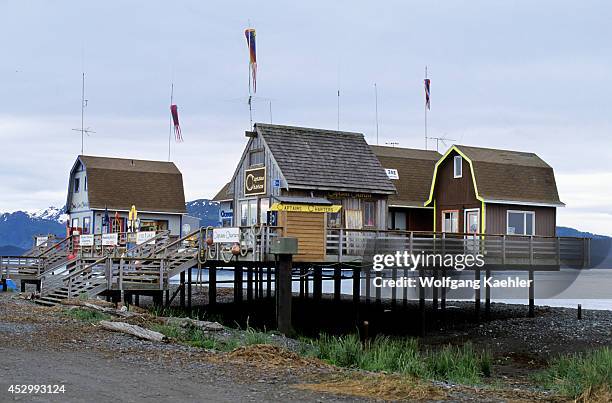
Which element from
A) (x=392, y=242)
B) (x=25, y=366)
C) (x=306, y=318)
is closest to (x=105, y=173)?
(x=306, y=318)

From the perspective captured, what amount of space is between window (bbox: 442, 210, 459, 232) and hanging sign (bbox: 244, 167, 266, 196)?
30.0 feet

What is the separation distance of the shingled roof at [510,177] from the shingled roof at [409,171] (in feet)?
12.0

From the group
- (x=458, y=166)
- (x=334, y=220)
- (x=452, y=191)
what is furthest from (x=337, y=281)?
(x=334, y=220)

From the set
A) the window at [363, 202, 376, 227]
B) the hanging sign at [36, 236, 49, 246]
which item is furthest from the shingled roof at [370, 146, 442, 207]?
the hanging sign at [36, 236, 49, 246]

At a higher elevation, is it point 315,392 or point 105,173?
point 105,173

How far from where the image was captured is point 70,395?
13555 millimetres

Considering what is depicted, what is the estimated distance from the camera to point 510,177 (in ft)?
134

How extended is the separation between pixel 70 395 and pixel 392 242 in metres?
21.5

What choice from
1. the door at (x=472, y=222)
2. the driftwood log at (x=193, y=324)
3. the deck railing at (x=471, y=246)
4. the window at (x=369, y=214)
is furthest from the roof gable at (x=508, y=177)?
the driftwood log at (x=193, y=324)

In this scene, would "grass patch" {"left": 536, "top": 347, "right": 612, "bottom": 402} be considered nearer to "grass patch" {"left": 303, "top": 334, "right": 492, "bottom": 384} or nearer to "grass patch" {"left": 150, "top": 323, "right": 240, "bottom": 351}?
"grass patch" {"left": 303, "top": 334, "right": 492, "bottom": 384}

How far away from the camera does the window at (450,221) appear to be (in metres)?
41.2

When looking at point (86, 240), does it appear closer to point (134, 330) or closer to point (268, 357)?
point (134, 330)

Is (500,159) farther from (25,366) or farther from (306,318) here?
(25,366)

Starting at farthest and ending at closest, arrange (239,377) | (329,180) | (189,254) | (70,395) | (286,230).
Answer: (329,180) → (189,254) → (286,230) → (239,377) → (70,395)
